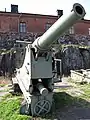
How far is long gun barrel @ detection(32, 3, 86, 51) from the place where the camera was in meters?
5.16

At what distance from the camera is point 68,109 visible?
26.0 feet

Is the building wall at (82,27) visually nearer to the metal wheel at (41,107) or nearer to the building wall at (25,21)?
the building wall at (25,21)

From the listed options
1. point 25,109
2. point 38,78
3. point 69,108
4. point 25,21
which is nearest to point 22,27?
point 25,21

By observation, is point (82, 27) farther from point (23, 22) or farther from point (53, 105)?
point (53, 105)

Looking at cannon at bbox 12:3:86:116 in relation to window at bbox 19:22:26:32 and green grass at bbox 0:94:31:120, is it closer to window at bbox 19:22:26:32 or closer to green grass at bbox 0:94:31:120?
green grass at bbox 0:94:31:120

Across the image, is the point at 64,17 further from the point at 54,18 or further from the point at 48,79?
the point at 54,18

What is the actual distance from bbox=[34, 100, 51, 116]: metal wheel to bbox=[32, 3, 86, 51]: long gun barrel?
1.70 meters

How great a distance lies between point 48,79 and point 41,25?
2080 cm

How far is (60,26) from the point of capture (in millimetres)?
5707

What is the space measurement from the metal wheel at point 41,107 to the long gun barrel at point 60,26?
1.70m

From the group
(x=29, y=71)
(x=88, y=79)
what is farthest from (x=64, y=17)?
(x=88, y=79)

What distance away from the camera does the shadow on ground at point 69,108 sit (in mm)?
7160

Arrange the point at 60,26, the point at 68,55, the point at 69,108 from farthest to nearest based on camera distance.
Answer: the point at 68,55 < the point at 69,108 < the point at 60,26

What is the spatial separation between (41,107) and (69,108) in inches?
50.3
